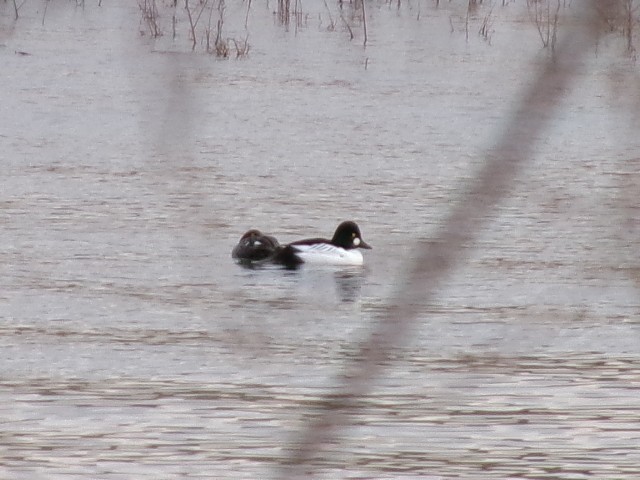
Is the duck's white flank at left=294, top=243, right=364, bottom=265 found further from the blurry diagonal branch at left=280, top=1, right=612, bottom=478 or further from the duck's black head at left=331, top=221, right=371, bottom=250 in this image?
the blurry diagonal branch at left=280, top=1, right=612, bottom=478

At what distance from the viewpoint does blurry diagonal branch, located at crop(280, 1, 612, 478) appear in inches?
66.9

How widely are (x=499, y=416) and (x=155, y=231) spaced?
522cm

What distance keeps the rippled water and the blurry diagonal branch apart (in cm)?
5

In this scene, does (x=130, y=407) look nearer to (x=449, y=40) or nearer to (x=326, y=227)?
(x=449, y=40)

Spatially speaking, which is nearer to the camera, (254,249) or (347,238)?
(254,249)

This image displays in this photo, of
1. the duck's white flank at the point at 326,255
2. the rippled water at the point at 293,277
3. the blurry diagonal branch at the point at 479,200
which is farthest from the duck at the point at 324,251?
the blurry diagonal branch at the point at 479,200

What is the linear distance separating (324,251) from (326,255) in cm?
5

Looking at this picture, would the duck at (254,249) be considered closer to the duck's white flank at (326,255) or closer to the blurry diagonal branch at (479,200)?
the duck's white flank at (326,255)

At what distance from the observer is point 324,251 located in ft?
35.3

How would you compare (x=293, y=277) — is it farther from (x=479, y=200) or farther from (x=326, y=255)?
(x=479, y=200)

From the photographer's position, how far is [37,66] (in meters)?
18.4

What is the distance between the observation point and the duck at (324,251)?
34.9 feet

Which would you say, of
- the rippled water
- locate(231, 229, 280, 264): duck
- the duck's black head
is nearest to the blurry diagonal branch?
the rippled water

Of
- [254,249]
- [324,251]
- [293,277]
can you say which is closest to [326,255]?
[324,251]
